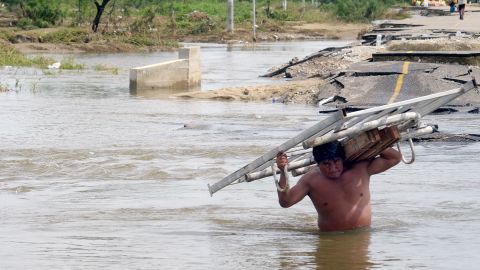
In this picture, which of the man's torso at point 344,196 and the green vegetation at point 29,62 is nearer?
the man's torso at point 344,196

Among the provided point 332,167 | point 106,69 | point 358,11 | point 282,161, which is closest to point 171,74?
point 106,69

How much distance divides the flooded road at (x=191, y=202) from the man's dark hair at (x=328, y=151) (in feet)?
2.58

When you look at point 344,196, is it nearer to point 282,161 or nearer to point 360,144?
point 360,144

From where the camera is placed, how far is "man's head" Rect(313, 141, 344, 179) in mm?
8164

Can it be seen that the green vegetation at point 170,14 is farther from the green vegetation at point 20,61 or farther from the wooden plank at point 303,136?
the wooden plank at point 303,136

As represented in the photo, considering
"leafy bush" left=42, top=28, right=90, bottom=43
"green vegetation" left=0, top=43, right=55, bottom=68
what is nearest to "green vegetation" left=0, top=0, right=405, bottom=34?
"leafy bush" left=42, top=28, right=90, bottom=43

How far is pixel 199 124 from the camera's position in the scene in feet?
61.8

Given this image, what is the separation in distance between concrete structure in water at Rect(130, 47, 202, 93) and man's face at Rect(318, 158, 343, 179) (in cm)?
1835

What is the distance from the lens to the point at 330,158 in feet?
27.3

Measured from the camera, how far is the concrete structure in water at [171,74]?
26.8 metres

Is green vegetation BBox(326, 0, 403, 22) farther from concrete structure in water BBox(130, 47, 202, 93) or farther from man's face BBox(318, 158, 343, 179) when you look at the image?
man's face BBox(318, 158, 343, 179)

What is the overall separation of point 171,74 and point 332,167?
19653mm

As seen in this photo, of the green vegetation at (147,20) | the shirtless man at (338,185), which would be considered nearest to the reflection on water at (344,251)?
the shirtless man at (338,185)

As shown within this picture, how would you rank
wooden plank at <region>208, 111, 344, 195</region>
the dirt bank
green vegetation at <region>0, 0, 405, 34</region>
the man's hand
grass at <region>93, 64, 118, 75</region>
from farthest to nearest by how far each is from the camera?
green vegetation at <region>0, 0, 405, 34</region> → grass at <region>93, 64, 118, 75</region> → the dirt bank → the man's hand → wooden plank at <region>208, 111, 344, 195</region>
